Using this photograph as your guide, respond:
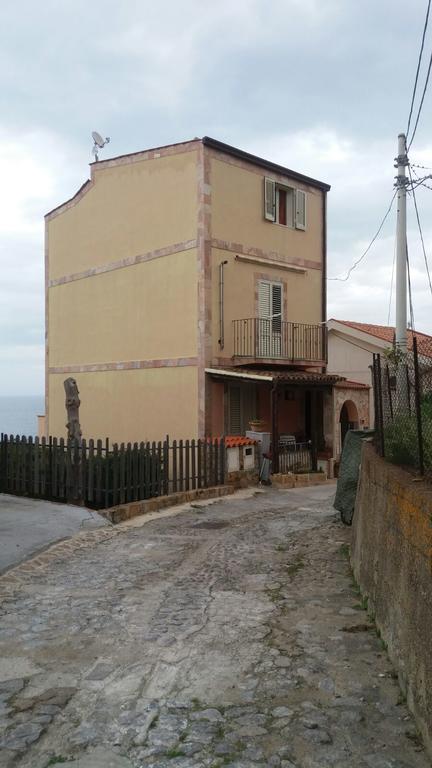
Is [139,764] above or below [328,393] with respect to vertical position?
below

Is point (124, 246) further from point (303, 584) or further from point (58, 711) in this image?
point (58, 711)

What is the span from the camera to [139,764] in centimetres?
334

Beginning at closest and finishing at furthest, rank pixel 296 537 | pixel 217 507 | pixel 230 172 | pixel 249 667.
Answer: pixel 249 667
pixel 296 537
pixel 217 507
pixel 230 172

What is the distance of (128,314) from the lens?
1942 cm

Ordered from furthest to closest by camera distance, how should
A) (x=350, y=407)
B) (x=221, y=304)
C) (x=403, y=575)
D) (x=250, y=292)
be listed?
(x=350, y=407), (x=250, y=292), (x=221, y=304), (x=403, y=575)

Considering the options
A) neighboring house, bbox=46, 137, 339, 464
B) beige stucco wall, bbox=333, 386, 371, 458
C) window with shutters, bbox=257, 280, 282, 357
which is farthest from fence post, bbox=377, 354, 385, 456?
beige stucco wall, bbox=333, 386, 371, 458

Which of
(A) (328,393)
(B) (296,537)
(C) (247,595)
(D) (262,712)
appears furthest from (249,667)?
(A) (328,393)

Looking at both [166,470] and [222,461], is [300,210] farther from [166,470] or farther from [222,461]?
[166,470]

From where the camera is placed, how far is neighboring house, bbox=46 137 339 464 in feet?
56.7

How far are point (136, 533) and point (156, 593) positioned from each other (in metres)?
3.47

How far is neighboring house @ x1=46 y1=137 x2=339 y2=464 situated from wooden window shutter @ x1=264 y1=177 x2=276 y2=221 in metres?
0.05

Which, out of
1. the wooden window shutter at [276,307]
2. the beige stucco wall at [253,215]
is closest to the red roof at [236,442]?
the wooden window shutter at [276,307]

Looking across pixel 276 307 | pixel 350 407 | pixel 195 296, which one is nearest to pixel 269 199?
pixel 276 307

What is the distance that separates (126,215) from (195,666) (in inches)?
660
